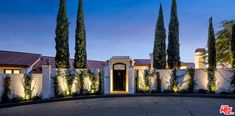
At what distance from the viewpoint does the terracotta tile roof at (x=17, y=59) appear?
2858cm

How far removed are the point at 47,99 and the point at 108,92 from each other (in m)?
5.73

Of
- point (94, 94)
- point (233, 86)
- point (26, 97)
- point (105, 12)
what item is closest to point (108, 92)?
point (94, 94)

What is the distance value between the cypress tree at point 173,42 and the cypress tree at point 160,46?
0.52m

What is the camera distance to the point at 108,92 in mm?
23328

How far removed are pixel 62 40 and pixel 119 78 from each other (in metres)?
6.15

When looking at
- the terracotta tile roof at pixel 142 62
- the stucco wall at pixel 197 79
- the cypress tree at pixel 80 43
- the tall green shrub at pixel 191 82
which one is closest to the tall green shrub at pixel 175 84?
the stucco wall at pixel 197 79

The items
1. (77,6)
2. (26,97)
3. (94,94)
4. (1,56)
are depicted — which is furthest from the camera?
(1,56)

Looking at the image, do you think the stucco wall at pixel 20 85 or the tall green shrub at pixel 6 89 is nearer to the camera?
the tall green shrub at pixel 6 89

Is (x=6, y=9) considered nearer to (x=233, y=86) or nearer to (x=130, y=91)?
(x=130, y=91)

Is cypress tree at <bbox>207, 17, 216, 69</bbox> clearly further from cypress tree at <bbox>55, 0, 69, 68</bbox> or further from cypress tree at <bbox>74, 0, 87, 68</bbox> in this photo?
cypress tree at <bbox>55, 0, 69, 68</bbox>

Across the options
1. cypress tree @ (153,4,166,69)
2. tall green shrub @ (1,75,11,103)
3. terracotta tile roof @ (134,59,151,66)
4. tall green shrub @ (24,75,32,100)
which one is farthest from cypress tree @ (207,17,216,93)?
terracotta tile roof @ (134,59,151,66)

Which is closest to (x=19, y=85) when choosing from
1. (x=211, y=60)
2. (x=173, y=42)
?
(x=173, y=42)

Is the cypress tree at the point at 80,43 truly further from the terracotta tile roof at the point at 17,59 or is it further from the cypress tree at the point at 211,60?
the cypress tree at the point at 211,60

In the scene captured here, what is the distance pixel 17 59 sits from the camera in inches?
1206
